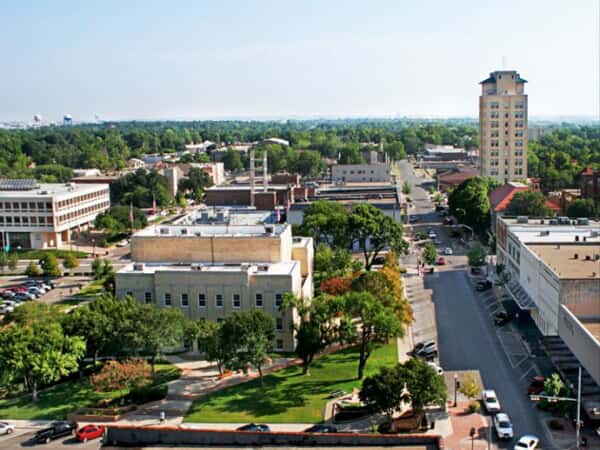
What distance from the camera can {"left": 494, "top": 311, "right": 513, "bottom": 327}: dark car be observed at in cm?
5759

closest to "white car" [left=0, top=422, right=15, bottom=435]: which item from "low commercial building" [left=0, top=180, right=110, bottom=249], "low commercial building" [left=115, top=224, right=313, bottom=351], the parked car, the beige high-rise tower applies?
"low commercial building" [left=115, top=224, right=313, bottom=351]

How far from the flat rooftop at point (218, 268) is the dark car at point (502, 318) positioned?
1681 cm

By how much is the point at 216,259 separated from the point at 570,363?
2767cm

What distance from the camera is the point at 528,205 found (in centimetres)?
8562

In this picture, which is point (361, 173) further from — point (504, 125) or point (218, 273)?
point (218, 273)

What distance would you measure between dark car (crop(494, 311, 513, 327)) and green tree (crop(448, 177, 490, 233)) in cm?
3631

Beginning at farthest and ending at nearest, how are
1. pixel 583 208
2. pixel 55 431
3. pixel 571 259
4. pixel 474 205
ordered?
pixel 474 205
pixel 583 208
pixel 571 259
pixel 55 431

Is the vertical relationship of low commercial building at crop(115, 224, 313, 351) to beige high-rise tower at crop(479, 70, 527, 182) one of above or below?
below

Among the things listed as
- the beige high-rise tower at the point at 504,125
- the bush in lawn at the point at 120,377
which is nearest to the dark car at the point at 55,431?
the bush in lawn at the point at 120,377

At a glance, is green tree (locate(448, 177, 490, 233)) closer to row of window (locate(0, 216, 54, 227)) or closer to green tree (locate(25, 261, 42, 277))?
green tree (locate(25, 261, 42, 277))

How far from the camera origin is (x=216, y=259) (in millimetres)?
58500

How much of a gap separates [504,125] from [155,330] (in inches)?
3604

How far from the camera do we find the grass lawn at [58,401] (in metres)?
42.8

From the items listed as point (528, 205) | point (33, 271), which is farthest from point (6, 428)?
point (528, 205)
